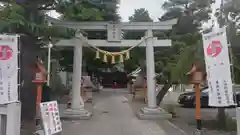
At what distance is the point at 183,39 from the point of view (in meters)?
12.8

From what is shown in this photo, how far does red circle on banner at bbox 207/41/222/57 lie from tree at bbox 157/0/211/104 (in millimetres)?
2027

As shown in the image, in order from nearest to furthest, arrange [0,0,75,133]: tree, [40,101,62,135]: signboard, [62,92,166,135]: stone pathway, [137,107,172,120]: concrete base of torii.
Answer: [40,101,62,135]: signboard → [0,0,75,133]: tree → [62,92,166,135]: stone pathway → [137,107,172,120]: concrete base of torii

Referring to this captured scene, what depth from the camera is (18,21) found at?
23.9ft

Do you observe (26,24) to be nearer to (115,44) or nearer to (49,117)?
(49,117)

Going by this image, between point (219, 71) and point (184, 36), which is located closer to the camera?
point (219, 71)

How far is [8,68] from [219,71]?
4996mm

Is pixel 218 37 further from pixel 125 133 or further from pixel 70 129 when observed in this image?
pixel 70 129

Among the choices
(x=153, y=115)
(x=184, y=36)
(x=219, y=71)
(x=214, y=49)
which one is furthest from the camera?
(x=184, y=36)

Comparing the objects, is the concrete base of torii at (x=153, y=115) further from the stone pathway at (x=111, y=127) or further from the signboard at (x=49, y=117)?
the signboard at (x=49, y=117)

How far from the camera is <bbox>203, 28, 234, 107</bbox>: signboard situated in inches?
255

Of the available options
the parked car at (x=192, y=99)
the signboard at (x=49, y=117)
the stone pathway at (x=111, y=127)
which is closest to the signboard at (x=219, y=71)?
the stone pathway at (x=111, y=127)

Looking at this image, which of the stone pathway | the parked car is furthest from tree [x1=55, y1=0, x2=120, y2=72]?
the parked car

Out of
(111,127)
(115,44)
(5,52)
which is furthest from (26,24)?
(115,44)

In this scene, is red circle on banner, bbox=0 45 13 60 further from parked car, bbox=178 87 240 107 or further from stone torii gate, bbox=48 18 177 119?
parked car, bbox=178 87 240 107
